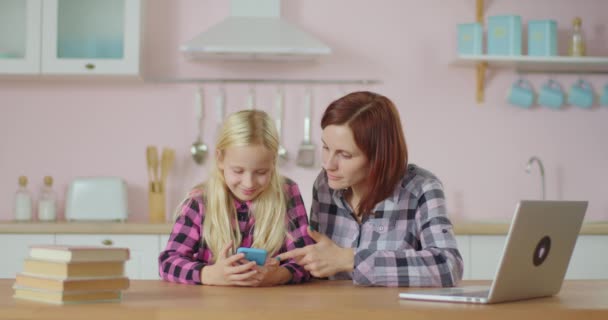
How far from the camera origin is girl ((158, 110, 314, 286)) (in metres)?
2.04

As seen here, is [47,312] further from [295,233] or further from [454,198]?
[454,198]

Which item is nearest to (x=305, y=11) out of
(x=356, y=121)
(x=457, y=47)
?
(x=457, y=47)

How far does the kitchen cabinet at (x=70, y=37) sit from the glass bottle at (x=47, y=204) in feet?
1.60

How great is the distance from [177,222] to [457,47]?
7.11 ft

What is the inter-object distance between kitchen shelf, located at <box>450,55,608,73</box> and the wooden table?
2234mm

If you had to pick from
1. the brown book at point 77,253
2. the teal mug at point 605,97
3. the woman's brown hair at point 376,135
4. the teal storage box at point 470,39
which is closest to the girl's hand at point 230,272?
the brown book at point 77,253

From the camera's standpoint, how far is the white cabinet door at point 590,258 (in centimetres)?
347

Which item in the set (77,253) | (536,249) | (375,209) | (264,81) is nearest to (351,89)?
(264,81)

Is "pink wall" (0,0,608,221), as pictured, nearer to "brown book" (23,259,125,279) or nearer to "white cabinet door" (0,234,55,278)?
"white cabinet door" (0,234,55,278)

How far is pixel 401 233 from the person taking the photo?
2197 mm

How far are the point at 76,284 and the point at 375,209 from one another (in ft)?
3.08

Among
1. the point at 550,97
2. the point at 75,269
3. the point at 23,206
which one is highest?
the point at 550,97

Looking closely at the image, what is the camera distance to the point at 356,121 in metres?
2.11

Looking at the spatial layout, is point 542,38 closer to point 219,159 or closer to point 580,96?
point 580,96
